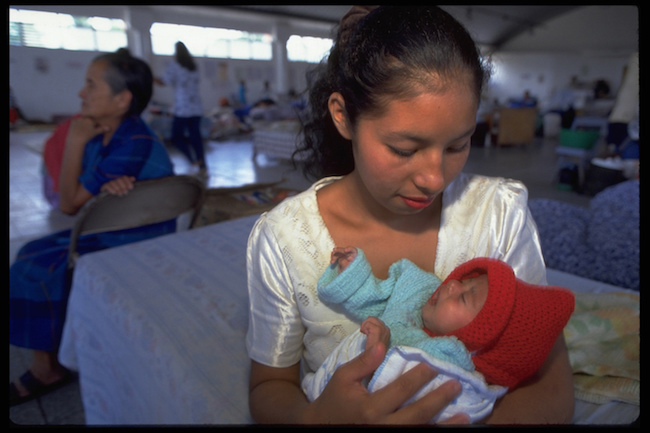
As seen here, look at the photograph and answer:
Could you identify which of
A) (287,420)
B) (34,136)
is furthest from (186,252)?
(34,136)

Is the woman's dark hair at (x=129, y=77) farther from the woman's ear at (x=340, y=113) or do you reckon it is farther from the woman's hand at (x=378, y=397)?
the woman's hand at (x=378, y=397)

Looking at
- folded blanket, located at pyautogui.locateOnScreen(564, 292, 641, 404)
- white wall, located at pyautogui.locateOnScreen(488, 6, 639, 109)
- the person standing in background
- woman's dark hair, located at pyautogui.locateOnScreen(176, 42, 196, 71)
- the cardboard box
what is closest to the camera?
folded blanket, located at pyautogui.locateOnScreen(564, 292, 641, 404)

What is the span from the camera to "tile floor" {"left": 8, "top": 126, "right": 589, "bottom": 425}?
174 cm

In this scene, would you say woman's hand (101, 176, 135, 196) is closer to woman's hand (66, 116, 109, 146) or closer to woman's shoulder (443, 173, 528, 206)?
woman's hand (66, 116, 109, 146)

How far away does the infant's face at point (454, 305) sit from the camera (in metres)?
0.77

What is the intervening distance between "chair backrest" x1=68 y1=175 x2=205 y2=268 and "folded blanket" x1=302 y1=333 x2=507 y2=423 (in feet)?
4.57

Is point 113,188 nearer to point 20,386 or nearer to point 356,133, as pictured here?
point 20,386

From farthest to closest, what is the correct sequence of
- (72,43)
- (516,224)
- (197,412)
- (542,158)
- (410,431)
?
1. (72,43)
2. (542,158)
3. (197,412)
4. (516,224)
5. (410,431)

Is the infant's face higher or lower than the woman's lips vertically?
lower

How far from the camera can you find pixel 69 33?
1170 centimetres

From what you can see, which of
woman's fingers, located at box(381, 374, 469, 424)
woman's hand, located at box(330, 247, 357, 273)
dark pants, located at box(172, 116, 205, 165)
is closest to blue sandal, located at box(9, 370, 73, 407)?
woman's hand, located at box(330, 247, 357, 273)

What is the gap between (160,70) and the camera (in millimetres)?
12969

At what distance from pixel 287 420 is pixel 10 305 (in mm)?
1545

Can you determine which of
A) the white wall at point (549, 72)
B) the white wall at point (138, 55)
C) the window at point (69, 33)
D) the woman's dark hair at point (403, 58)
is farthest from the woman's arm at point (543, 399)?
the white wall at point (549, 72)
